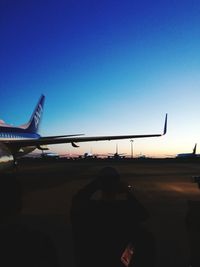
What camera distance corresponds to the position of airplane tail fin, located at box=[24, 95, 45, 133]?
4159 centimetres

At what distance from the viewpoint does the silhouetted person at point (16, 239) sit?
5.65 ft

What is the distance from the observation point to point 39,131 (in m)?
46.4

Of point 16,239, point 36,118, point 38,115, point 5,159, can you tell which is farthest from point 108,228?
point 38,115

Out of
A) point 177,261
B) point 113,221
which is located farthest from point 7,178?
point 177,261

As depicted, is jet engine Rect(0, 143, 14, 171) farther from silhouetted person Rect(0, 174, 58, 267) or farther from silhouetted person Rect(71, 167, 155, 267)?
silhouetted person Rect(0, 174, 58, 267)

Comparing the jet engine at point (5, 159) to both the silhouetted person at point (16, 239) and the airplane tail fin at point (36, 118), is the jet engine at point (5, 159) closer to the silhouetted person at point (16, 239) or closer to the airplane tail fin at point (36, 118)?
the silhouetted person at point (16, 239)

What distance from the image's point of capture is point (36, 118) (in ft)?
144

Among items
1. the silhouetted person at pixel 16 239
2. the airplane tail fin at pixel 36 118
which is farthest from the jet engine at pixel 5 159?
the airplane tail fin at pixel 36 118

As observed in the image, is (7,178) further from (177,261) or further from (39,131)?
(39,131)

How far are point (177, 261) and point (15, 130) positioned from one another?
27.5 meters

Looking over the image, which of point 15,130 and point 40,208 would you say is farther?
point 15,130

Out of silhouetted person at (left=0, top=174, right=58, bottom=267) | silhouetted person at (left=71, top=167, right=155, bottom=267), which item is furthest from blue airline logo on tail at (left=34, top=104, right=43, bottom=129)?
silhouetted person at (left=0, top=174, right=58, bottom=267)

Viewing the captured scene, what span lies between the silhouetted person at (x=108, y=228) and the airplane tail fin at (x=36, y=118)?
37.8 metres

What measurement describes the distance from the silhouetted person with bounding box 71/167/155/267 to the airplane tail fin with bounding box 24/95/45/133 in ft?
124
